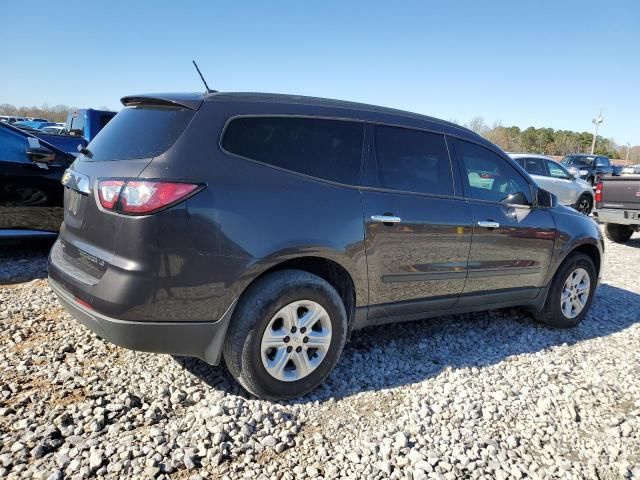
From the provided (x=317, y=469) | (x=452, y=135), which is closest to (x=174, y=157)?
(x=317, y=469)

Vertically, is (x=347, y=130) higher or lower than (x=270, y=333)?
higher

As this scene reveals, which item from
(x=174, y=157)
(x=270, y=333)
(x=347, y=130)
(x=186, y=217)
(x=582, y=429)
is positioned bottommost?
(x=582, y=429)

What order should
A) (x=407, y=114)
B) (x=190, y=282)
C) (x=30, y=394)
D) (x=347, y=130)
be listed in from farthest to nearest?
(x=407, y=114) < (x=347, y=130) < (x=30, y=394) < (x=190, y=282)

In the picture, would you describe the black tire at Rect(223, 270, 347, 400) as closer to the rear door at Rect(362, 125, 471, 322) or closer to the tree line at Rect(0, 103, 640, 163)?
the rear door at Rect(362, 125, 471, 322)

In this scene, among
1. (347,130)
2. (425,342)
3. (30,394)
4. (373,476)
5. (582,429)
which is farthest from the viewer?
(425,342)

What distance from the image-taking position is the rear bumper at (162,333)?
8.41ft

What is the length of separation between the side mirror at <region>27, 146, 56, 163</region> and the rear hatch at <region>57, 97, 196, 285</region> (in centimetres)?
A: 262

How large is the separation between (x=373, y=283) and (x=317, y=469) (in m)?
1.26

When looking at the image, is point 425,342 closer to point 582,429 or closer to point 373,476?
point 582,429

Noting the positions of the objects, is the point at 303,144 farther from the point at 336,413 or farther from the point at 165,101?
the point at 336,413

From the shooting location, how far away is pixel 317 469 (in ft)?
7.97

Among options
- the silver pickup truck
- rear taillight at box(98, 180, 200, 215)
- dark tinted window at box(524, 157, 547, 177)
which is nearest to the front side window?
dark tinted window at box(524, 157, 547, 177)

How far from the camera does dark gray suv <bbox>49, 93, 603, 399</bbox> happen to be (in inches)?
100.0

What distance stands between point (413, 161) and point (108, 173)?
207 cm
